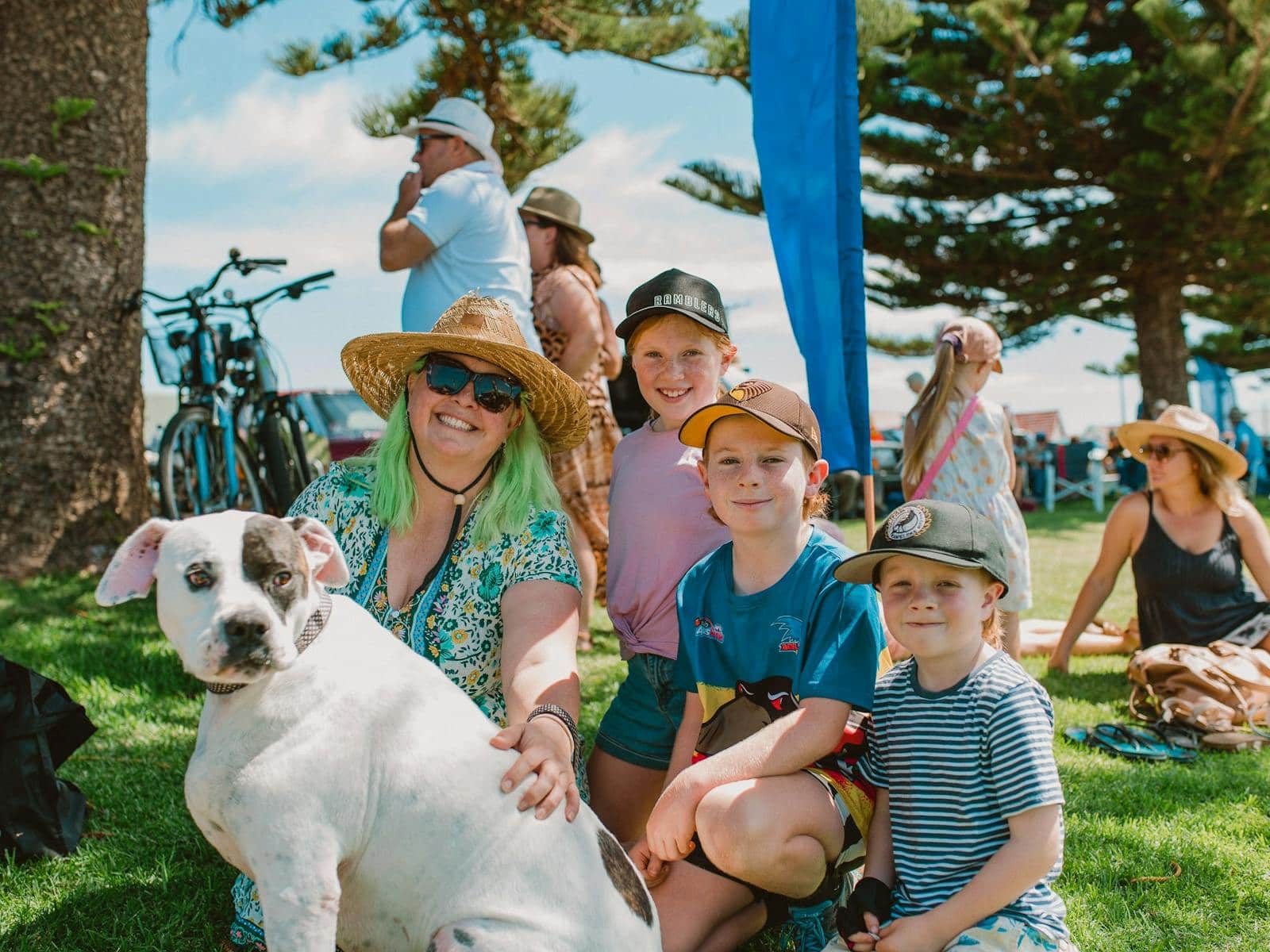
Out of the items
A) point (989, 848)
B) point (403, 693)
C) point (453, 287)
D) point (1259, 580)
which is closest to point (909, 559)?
point (989, 848)

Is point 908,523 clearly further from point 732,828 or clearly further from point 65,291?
point 65,291

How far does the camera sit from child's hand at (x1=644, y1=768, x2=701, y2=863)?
2373 mm

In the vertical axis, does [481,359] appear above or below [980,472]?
above

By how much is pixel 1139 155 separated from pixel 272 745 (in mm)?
17099

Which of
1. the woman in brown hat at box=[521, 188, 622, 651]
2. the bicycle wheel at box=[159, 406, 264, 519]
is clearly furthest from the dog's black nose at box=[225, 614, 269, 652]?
the bicycle wheel at box=[159, 406, 264, 519]

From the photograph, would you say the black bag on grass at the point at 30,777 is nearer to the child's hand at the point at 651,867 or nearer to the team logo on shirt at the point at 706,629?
the child's hand at the point at 651,867

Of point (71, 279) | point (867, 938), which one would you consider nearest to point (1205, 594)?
point (867, 938)

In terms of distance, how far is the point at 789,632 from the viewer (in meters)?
2.52

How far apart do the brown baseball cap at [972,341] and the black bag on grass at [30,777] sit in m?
4.41

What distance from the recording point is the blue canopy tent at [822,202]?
3.69 metres

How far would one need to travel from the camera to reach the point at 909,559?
2346 millimetres

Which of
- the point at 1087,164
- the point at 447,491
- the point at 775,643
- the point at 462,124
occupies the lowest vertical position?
the point at 775,643

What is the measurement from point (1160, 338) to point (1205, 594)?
15.6 metres

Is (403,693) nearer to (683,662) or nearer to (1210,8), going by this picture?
(683,662)
